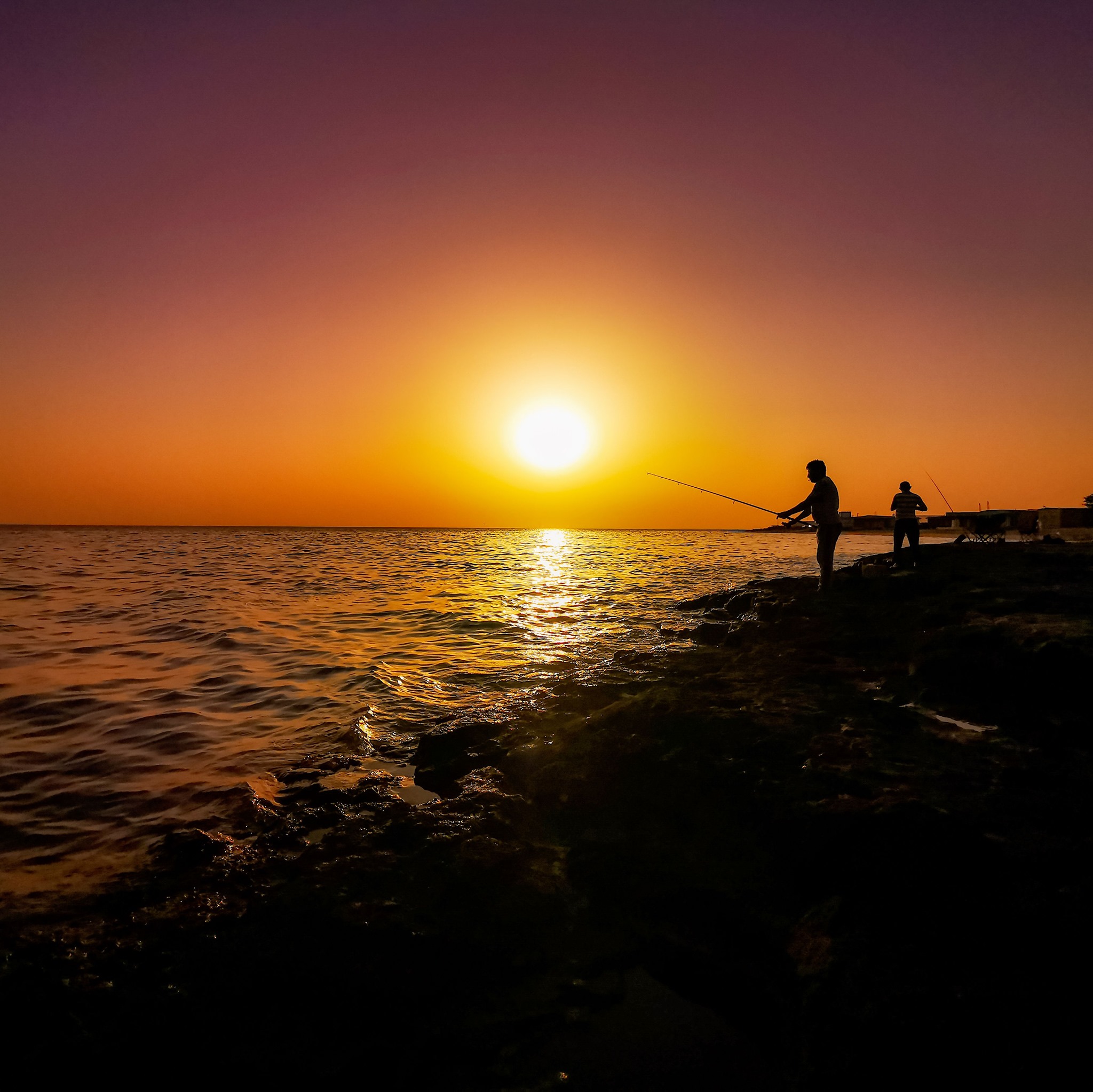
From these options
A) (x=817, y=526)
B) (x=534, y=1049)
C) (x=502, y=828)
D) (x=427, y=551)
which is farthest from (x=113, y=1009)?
(x=427, y=551)

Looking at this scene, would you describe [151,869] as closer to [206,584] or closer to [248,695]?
[248,695]

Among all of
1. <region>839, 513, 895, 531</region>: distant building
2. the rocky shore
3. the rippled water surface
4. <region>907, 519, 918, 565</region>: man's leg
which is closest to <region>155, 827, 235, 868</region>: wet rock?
the rocky shore

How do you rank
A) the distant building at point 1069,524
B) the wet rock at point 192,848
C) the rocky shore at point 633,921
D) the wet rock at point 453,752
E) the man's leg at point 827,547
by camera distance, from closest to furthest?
the rocky shore at point 633,921, the wet rock at point 192,848, the wet rock at point 453,752, the man's leg at point 827,547, the distant building at point 1069,524

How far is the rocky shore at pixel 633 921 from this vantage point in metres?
2.49

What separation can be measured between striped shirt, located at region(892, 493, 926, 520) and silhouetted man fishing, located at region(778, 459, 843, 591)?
3.18m

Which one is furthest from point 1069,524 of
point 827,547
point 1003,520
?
point 827,547

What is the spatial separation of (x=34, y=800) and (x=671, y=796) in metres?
5.47

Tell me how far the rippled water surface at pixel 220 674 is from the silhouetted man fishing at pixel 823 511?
3.54 meters

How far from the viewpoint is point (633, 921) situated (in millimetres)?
3414

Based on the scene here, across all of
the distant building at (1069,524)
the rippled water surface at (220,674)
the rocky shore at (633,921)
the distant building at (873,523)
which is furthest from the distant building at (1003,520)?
the distant building at (873,523)

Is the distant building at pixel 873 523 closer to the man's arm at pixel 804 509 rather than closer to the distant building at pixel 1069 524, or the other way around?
the distant building at pixel 1069 524

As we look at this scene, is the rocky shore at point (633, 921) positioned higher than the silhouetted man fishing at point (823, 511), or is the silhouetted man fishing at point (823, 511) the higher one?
the silhouetted man fishing at point (823, 511)

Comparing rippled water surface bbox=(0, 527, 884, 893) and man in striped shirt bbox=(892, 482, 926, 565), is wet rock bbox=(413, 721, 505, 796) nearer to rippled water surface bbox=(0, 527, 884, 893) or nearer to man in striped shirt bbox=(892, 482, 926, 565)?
rippled water surface bbox=(0, 527, 884, 893)

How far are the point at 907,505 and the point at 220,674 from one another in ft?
51.3
